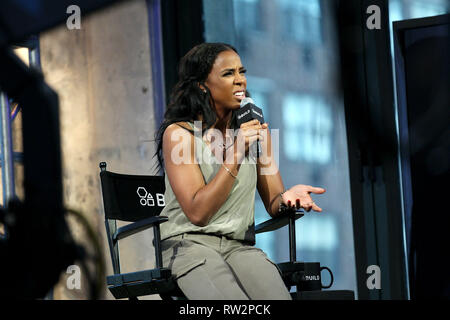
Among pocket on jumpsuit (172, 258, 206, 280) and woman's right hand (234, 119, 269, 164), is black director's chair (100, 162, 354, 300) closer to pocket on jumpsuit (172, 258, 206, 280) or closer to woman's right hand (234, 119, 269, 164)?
pocket on jumpsuit (172, 258, 206, 280)

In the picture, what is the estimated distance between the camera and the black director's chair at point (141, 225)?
2037mm

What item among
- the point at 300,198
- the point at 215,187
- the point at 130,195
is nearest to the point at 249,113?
the point at 215,187

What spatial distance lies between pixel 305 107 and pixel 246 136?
5.51 feet

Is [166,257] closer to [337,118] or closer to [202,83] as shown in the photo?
[202,83]

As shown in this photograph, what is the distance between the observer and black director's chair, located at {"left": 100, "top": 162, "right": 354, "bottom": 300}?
6.68ft

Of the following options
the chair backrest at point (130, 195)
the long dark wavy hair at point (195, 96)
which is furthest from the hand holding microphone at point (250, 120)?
the chair backrest at point (130, 195)

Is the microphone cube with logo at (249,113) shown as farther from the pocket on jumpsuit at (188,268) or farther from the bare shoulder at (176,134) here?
the pocket on jumpsuit at (188,268)

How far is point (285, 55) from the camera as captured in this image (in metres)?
3.69

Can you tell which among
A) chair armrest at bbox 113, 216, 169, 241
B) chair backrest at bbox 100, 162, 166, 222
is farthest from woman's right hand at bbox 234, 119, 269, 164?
chair backrest at bbox 100, 162, 166, 222

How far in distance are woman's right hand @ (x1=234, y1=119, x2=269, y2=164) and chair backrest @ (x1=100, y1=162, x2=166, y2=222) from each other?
26.4 inches

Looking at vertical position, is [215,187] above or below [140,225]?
above

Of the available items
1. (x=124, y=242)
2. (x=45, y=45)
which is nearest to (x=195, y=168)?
(x=124, y=242)

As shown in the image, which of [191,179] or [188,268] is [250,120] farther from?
[188,268]

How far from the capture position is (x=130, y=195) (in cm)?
256
